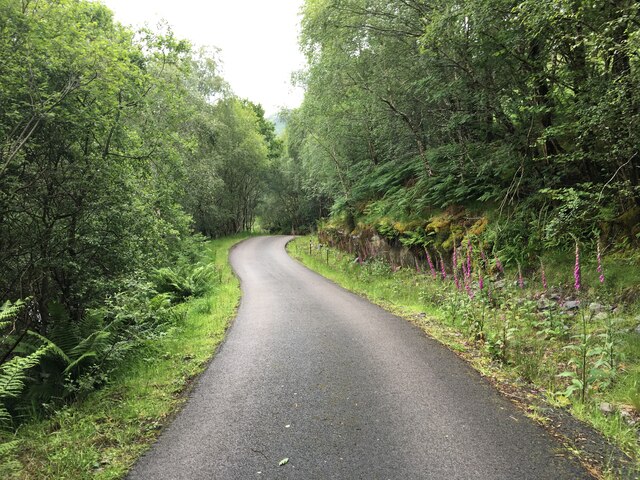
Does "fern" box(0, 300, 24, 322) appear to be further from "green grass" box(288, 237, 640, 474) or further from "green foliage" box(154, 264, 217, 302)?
"green foliage" box(154, 264, 217, 302)

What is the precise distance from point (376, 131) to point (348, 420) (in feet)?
36.5

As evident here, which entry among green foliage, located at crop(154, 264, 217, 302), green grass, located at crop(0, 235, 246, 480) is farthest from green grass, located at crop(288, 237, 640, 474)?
green foliage, located at crop(154, 264, 217, 302)

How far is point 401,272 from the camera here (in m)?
12.0

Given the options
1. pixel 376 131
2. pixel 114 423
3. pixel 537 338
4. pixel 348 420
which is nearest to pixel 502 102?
pixel 537 338

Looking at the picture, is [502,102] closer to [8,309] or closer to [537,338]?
[537,338]

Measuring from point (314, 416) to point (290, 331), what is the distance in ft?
11.0

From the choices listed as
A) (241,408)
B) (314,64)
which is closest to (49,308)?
(241,408)

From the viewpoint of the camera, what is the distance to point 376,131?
42.7 ft

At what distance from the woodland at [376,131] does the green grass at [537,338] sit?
79 centimetres

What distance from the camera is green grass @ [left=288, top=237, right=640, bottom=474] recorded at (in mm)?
3801

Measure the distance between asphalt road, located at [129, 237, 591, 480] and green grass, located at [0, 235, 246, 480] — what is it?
25cm

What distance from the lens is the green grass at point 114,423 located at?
3.19m

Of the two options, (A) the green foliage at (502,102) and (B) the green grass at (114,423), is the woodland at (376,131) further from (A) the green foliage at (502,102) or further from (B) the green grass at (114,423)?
(B) the green grass at (114,423)

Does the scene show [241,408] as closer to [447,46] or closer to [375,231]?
[447,46]
